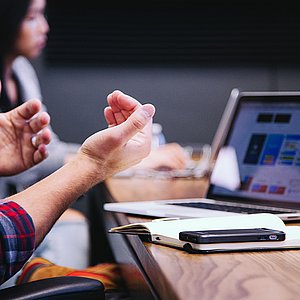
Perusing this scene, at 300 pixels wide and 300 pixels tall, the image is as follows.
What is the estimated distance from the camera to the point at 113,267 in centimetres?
167

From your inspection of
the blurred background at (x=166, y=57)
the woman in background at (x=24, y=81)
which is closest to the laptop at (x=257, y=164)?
the woman in background at (x=24, y=81)

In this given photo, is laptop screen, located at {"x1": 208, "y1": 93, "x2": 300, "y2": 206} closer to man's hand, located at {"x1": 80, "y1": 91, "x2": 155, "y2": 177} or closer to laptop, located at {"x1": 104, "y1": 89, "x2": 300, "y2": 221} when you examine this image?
laptop, located at {"x1": 104, "y1": 89, "x2": 300, "y2": 221}

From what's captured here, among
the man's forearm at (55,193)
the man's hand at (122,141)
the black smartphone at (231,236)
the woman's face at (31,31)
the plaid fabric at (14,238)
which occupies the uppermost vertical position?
the woman's face at (31,31)

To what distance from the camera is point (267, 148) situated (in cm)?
184

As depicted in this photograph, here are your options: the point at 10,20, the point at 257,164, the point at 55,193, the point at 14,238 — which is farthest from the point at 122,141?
the point at 10,20

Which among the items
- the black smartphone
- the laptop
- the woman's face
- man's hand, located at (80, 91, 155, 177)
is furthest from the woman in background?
the black smartphone

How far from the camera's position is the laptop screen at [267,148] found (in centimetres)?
173

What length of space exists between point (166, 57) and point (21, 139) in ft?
10.3

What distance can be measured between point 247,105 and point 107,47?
298cm

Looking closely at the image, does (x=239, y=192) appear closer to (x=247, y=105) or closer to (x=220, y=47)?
(x=247, y=105)

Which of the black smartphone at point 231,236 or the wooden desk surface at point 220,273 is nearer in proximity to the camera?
the wooden desk surface at point 220,273

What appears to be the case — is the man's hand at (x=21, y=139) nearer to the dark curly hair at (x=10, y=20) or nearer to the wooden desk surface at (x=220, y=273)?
the wooden desk surface at (x=220, y=273)

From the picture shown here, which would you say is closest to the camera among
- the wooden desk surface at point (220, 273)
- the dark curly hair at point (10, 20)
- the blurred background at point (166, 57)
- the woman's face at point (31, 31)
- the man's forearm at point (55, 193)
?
the wooden desk surface at point (220, 273)

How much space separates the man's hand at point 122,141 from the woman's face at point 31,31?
2.09 meters
